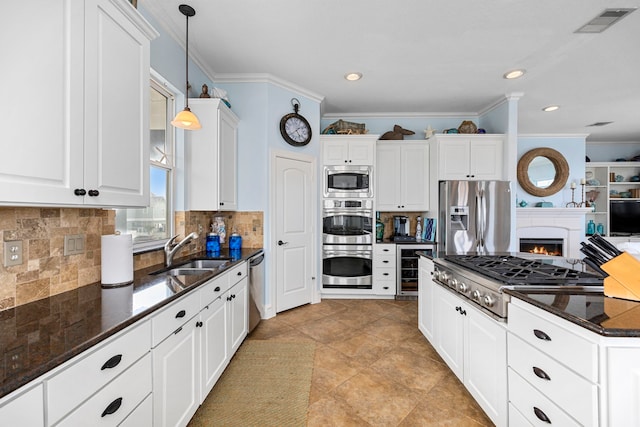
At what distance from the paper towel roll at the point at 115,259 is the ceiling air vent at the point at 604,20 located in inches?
150

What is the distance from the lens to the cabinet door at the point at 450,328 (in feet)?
6.51

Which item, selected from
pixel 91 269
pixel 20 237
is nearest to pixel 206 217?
pixel 91 269

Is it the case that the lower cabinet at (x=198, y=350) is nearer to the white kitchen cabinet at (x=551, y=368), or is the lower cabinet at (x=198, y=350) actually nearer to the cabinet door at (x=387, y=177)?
the white kitchen cabinet at (x=551, y=368)

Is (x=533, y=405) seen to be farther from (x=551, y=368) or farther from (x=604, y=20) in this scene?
(x=604, y=20)

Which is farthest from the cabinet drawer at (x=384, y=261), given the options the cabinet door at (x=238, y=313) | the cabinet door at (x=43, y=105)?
the cabinet door at (x=43, y=105)

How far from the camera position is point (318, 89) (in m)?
3.70

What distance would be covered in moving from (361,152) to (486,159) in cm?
179

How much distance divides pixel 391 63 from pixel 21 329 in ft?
11.2

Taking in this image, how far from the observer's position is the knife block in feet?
4.05

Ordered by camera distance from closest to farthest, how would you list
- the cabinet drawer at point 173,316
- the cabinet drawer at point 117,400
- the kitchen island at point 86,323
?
the kitchen island at point 86,323, the cabinet drawer at point 117,400, the cabinet drawer at point 173,316

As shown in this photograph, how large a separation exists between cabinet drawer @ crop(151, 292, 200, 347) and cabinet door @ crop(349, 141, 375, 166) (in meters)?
2.96

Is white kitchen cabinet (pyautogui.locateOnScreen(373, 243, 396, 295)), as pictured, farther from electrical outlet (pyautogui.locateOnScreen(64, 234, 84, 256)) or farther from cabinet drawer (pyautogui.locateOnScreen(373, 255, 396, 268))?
electrical outlet (pyautogui.locateOnScreen(64, 234, 84, 256))

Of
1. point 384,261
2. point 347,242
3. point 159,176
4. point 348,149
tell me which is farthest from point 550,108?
point 159,176

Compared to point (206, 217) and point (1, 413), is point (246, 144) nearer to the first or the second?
point (206, 217)
